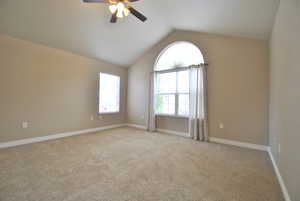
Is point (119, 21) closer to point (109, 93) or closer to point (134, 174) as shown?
point (109, 93)

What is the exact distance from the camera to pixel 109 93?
536 centimetres

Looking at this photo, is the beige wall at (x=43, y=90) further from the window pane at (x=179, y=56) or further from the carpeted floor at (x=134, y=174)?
the window pane at (x=179, y=56)

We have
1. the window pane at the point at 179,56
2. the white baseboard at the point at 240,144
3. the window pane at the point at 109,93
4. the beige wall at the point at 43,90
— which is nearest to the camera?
the beige wall at the point at 43,90

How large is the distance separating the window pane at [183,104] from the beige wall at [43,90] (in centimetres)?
292

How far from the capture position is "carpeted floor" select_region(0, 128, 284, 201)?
5.15 feet

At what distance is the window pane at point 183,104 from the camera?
14.3 feet

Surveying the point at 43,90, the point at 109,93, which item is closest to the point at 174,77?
the point at 109,93

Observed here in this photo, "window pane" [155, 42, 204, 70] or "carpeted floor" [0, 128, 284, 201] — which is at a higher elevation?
"window pane" [155, 42, 204, 70]

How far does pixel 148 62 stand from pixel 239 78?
306 centimetres

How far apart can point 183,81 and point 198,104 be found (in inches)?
37.6

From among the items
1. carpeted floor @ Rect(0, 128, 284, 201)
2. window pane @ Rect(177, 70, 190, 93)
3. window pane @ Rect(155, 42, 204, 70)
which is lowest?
carpeted floor @ Rect(0, 128, 284, 201)

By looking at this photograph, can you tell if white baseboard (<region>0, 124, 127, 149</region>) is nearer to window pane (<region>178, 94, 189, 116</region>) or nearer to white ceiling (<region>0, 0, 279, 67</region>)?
white ceiling (<region>0, 0, 279, 67</region>)

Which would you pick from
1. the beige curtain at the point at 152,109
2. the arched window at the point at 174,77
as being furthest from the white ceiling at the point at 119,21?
the beige curtain at the point at 152,109

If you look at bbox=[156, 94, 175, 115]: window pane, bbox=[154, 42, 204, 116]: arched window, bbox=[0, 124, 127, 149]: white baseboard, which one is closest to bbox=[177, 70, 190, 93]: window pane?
bbox=[154, 42, 204, 116]: arched window
